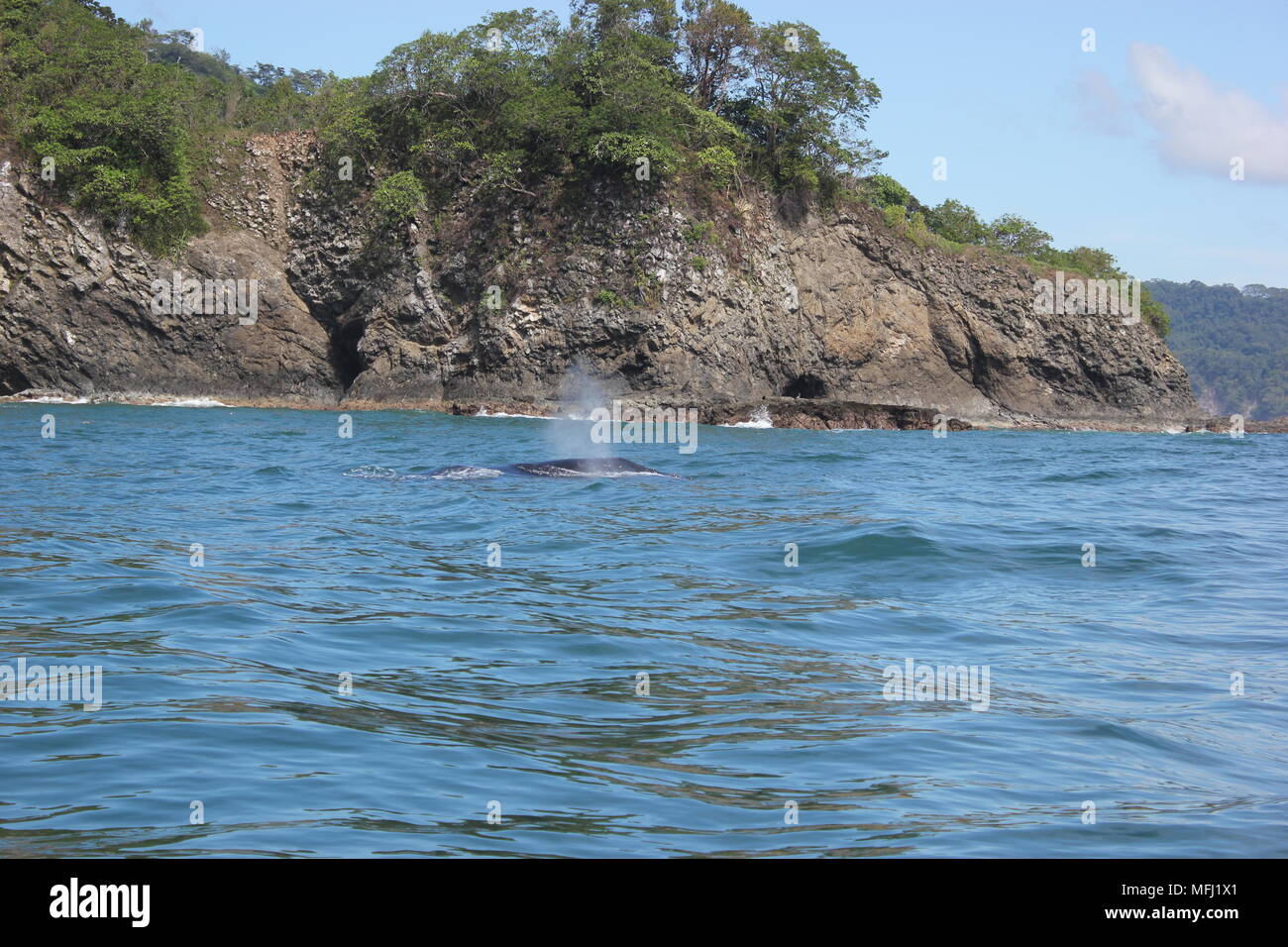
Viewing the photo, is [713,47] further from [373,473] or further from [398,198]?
[373,473]

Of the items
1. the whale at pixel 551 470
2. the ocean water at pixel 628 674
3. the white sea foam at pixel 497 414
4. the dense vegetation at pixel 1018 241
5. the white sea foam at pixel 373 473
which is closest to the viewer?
the ocean water at pixel 628 674

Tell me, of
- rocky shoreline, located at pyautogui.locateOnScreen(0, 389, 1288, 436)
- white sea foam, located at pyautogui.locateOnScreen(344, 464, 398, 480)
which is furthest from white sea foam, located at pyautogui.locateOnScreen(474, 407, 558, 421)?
white sea foam, located at pyautogui.locateOnScreen(344, 464, 398, 480)

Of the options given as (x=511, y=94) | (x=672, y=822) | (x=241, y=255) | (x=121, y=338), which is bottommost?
(x=672, y=822)

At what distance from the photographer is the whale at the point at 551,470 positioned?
17.7 meters

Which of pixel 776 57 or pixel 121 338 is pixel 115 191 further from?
pixel 776 57

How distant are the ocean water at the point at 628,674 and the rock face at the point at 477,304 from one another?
93.1 ft

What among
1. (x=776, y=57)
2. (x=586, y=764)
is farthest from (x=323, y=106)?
(x=586, y=764)

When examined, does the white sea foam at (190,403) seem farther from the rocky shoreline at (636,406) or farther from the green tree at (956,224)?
the green tree at (956,224)

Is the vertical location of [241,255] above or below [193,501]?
above

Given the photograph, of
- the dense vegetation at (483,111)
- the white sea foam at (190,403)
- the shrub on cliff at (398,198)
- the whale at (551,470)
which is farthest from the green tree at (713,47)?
the whale at (551,470)

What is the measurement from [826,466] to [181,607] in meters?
15.8

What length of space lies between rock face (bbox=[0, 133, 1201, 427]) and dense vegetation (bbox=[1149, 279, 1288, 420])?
109 m
